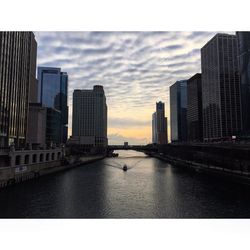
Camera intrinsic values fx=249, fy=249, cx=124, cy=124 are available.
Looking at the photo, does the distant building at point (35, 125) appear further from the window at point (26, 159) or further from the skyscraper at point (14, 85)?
the window at point (26, 159)

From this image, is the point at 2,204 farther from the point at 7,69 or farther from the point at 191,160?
the point at 191,160

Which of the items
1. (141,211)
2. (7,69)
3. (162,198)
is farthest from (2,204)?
(7,69)

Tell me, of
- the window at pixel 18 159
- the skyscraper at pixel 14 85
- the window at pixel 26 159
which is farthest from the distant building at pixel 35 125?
the window at pixel 18 159

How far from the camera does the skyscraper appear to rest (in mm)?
102500

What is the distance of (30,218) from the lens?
39438mm

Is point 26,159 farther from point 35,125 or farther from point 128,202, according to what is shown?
point 35,125

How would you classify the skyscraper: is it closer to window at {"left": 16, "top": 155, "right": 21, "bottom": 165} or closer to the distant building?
window at {"left": 16, "top": 155, "right": 21, "bottom": 165}

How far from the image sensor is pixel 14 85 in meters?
115

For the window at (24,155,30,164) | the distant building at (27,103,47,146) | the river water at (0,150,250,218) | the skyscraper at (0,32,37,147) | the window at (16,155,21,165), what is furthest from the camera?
the distant building at (27,103,47,146)

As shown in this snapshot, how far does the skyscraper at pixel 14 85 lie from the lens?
102 meters

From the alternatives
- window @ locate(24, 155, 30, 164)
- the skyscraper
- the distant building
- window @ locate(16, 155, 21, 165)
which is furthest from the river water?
the distant building

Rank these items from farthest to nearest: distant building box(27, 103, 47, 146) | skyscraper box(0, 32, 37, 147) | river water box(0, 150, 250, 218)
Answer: distant building box(27, 103, 47, 146), skyscraper box(0, 32, 37, 147), river water box(0, 150, 250, 218)

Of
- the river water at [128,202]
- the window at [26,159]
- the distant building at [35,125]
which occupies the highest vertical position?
the distant building at [35,125]
